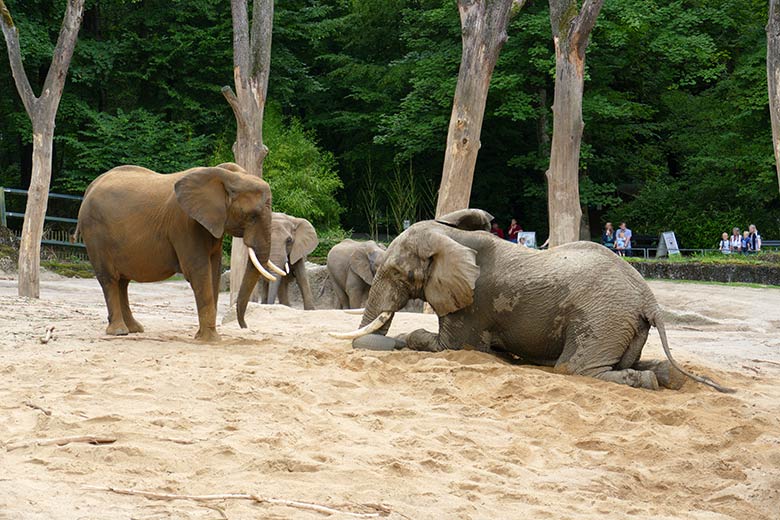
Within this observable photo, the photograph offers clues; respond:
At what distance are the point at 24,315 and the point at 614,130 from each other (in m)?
24.1

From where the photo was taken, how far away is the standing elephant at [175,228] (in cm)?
952

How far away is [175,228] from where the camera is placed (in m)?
9.65

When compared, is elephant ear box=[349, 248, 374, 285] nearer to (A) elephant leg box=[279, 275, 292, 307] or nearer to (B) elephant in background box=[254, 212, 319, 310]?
(B) elephant in background box=[254, 212, 319, 310]

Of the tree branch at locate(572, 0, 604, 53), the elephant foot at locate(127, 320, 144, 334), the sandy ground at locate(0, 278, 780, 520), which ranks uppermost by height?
the tree branch at locate(572, 0, 604, 53)

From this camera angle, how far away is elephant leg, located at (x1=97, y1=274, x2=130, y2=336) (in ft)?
32.7

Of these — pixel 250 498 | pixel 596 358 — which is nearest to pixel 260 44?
pixel 596 358

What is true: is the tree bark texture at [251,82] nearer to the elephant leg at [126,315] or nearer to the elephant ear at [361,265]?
the elephant ear at [361,265]

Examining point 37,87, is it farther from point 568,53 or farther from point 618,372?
point 618,372

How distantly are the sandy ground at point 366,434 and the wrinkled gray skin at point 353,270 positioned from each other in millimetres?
8190

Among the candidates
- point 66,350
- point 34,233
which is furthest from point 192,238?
point 34,233

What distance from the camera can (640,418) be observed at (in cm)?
654

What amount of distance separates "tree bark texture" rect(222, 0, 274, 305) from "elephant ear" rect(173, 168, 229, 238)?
8.96 meters

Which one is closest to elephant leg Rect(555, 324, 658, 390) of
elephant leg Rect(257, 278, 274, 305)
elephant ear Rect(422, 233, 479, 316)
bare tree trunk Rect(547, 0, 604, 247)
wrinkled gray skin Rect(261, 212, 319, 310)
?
elephant ear Rect(422, 233, 479, 316)

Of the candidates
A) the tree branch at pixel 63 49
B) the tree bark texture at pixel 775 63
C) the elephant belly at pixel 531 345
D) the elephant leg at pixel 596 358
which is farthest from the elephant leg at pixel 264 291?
the elephant leg at pixel 596 358
